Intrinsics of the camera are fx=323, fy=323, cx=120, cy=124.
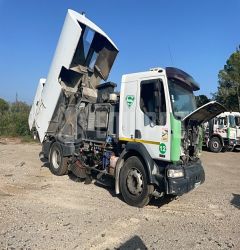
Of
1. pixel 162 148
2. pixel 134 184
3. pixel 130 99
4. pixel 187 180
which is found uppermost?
pixel 130 99

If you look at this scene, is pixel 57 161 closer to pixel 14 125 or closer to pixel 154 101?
pixel 154 101

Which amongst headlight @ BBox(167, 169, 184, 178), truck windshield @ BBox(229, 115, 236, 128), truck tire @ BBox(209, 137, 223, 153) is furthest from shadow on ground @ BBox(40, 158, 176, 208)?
truck windshield @ BBox(229, 115, 236, 128)

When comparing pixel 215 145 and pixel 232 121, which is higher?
pixel 232 121

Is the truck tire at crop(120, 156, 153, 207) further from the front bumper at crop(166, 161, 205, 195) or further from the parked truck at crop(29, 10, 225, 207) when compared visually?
the front bumper at crop(166, 161, 205, 195)

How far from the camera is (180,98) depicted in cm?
677

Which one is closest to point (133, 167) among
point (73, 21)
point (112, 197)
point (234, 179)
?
point (112, 197)

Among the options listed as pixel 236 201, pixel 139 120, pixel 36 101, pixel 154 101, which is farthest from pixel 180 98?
pixel 36 101

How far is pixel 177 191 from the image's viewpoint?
6.20m

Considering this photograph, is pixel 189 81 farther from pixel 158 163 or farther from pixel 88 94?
pixel 88 94

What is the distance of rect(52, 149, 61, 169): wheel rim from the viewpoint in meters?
9.91

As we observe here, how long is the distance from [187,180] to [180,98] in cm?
170

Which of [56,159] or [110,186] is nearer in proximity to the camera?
[110,186]

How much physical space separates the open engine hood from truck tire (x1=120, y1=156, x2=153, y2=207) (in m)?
1.41

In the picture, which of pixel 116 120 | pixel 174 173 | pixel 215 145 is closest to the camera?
pixel 174 173
